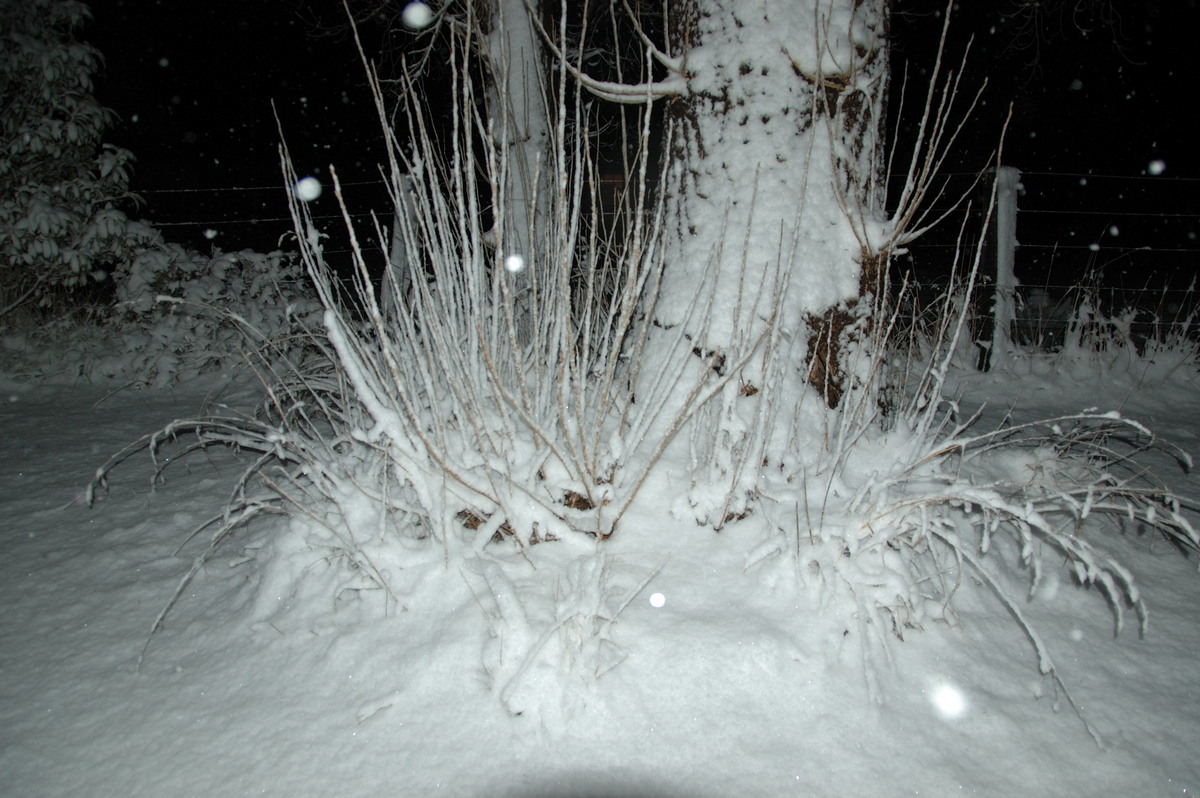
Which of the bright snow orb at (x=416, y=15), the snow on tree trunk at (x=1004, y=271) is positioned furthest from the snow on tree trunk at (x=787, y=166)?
the bright snow orb at (x=416, y=15)

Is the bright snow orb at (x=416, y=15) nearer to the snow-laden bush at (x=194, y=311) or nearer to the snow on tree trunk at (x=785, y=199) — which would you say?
the snow-laden bush at (x=194, y=311)

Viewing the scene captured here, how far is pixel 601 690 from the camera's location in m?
1.43

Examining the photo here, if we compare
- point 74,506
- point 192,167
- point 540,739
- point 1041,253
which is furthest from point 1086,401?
point 192,167

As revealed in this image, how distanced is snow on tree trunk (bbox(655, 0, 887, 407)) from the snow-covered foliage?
4837mm

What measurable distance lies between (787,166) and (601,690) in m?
1.65

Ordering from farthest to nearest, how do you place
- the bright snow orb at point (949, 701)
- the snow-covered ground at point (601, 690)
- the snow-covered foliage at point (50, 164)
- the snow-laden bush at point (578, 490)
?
the snow-covered foliage at point (50, 164) < the snow-laden bush at point (578, 490) < the bright snow orb at point (949, 701) < the snow-covered ground at point (601, 690)

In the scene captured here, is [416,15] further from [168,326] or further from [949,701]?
[949,701]

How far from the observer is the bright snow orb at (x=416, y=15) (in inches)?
188

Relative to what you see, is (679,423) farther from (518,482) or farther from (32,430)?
(32,430)

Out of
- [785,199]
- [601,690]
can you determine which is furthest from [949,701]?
[785,199]

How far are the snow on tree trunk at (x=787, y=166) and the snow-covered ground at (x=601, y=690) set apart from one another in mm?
720

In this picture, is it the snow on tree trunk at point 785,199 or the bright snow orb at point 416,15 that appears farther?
the bright snow orb at point 416,15

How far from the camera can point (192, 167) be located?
49.3 ft

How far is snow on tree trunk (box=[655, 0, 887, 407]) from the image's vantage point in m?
2.04
